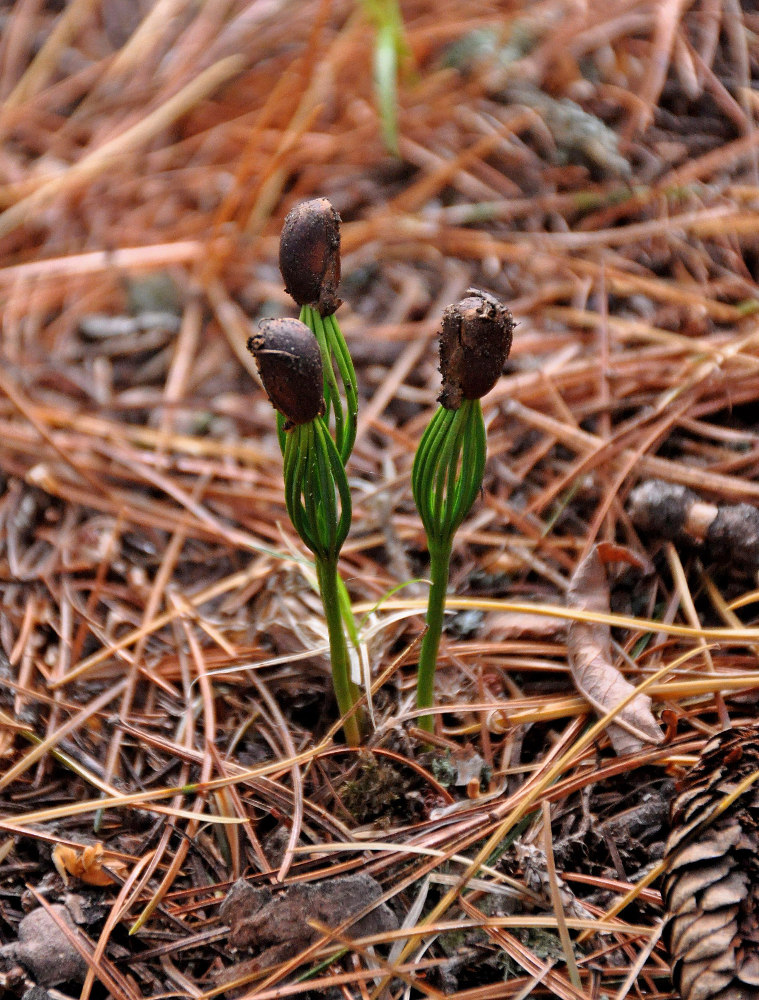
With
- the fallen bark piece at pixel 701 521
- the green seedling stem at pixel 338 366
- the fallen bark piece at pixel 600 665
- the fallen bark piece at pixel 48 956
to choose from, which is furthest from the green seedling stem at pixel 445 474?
the fallen bark piece at pixel 48 956

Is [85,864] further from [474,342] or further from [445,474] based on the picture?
[474,342]

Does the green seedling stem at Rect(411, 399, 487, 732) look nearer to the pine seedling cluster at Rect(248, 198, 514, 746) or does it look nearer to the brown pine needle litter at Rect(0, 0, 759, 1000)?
the pine seedling cluster at Rect(248, 198, 514, 746)

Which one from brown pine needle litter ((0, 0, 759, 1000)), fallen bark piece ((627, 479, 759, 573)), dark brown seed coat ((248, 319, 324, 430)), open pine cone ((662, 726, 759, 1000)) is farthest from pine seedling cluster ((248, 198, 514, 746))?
fallen bark piece ((627, 479, 759, 573))

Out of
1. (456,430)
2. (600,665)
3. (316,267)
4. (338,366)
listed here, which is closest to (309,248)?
(316,267)

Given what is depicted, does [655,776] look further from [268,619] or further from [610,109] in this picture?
[610,109]

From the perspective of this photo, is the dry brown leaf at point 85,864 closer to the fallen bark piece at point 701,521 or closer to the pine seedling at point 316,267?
the pine seedling at point 316,267

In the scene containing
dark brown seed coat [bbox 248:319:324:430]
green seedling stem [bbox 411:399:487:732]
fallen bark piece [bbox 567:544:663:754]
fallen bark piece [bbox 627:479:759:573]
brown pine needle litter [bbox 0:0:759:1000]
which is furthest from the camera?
fallen bark piece [bbox 627:479:759:573]

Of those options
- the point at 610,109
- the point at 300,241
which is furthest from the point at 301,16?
the point at 300,241
